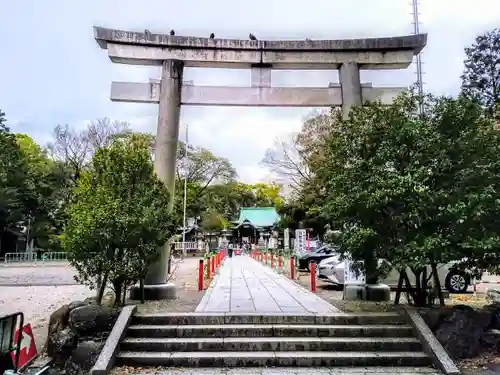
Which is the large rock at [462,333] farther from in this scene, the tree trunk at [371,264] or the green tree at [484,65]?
the green tree at [484,65]

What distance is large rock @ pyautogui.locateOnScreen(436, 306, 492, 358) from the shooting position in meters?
6.71

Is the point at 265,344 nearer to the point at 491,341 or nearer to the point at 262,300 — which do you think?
the point at 262,300

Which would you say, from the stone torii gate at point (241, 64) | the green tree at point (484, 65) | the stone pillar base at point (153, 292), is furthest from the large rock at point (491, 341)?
the green tree at point (484, 65)

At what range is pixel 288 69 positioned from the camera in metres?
11.5

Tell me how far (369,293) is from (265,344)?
388 cm

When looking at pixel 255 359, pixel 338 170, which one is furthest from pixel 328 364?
pixel 338 170

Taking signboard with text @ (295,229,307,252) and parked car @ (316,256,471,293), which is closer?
parked car @ (316,256,471,293)

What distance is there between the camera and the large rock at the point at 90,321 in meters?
6.81

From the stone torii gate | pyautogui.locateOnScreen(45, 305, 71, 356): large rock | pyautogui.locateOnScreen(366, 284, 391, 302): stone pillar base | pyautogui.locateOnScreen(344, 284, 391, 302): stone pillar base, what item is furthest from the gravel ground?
pyautogui.locateOnScreen(366, 284, 391, 302): stone pillar base

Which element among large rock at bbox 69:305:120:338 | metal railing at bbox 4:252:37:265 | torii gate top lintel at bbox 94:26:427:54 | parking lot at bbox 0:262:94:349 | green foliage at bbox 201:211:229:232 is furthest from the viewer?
green foliage at bbox 201:211:229:232

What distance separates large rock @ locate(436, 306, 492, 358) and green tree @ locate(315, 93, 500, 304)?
90 cm

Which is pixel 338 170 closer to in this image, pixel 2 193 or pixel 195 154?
pixel 2 193

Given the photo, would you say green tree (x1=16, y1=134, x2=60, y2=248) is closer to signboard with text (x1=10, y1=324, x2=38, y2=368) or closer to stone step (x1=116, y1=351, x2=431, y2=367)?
signboard with text (x1=10, y1=324, x2=38, y2=368)

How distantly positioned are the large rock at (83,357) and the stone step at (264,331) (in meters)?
0.57
